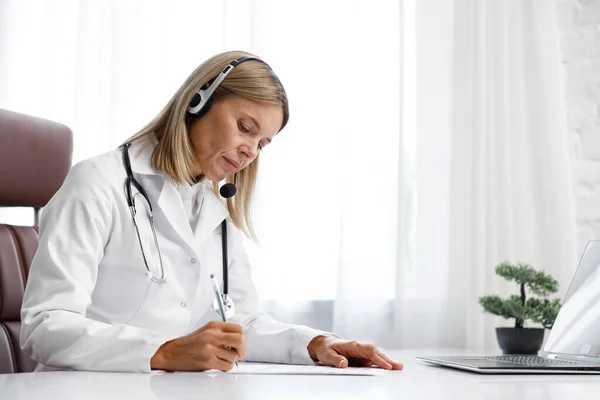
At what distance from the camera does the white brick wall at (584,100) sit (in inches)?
83.0

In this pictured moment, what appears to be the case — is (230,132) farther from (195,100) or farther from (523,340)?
(523,340)

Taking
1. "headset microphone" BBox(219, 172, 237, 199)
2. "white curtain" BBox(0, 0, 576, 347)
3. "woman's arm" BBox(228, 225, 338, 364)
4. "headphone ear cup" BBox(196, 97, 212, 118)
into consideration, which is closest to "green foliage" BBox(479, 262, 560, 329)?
"white curtain" BBox(0, 0, 576, 347)

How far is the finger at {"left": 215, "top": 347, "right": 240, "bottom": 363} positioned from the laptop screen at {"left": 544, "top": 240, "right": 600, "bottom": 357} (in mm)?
606

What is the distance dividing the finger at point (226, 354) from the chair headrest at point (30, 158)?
2.53 ft

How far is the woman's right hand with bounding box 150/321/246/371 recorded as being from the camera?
1.03 meters

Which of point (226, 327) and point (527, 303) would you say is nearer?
point (226, 327)

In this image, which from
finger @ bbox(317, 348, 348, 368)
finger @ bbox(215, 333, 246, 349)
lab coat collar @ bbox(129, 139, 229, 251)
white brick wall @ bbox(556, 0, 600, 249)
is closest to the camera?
finger @ bbox(215, 333, 246, 349)

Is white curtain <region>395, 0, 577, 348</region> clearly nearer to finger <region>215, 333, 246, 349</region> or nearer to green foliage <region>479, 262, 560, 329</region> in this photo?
green foliage <region>479, 262, 560, 329</region>

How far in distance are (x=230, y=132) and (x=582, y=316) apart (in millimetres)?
714

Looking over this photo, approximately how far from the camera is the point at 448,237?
2186 mm

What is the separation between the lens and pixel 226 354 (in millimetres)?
1032

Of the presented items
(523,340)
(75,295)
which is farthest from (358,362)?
(523,340)

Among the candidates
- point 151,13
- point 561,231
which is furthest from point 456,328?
point 151,13

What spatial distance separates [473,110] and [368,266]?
55 cm
